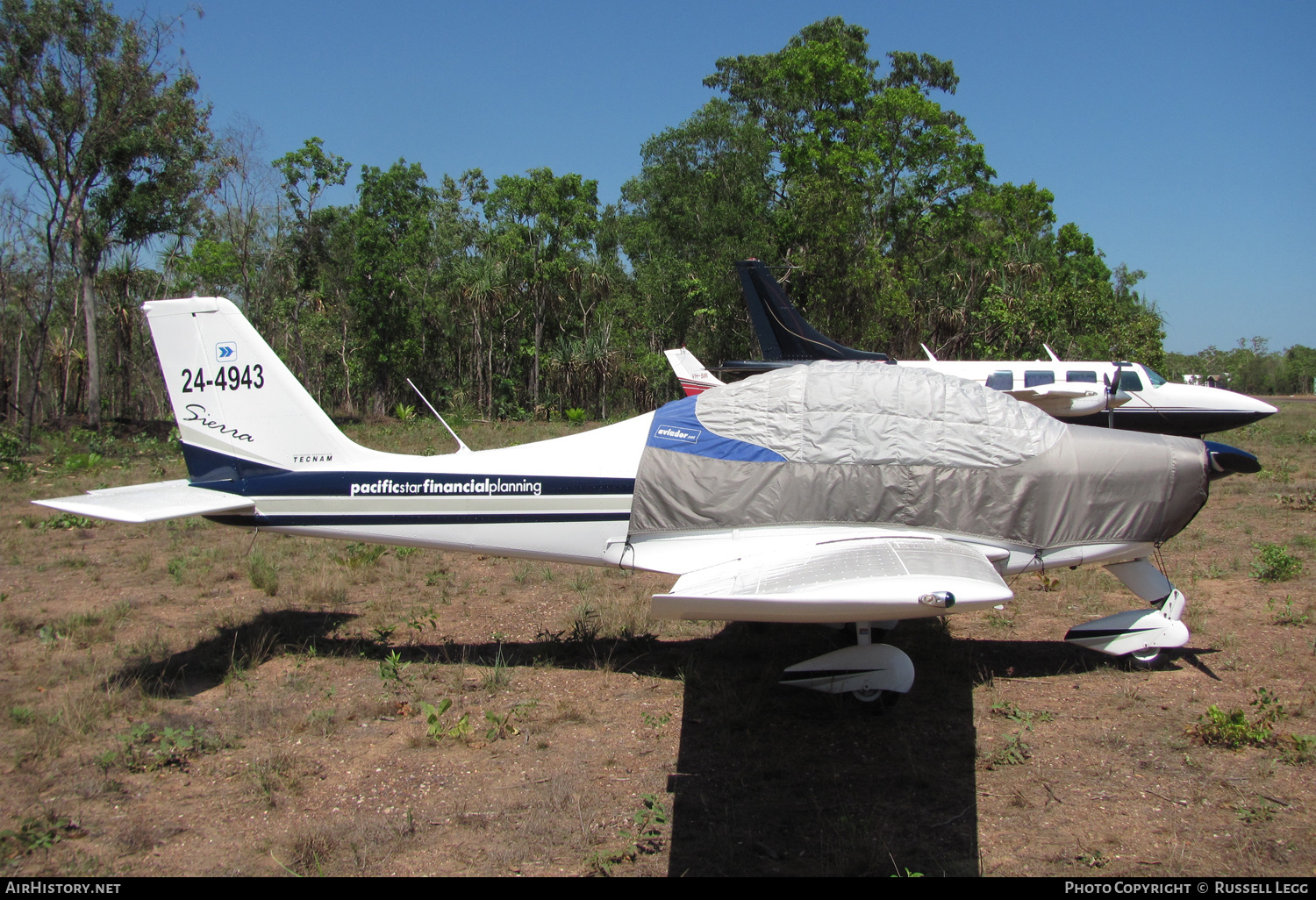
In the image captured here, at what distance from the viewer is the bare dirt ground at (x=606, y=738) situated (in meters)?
4.17

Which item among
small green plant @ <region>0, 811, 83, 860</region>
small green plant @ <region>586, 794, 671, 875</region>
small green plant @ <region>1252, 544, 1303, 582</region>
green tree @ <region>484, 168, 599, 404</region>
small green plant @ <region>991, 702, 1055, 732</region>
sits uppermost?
green tree @ <region>484, 168, 599, 404</region>

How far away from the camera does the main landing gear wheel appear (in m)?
6.30

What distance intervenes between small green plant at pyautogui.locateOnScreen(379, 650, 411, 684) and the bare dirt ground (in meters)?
0.08

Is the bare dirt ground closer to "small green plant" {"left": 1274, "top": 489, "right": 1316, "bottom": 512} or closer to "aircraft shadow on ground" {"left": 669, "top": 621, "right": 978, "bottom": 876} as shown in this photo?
"aircraft shadow on ground" {"left": 669, "top": 621, "right": 978, "bottom": 876}

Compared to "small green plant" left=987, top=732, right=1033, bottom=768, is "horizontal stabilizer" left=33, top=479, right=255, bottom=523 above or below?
above

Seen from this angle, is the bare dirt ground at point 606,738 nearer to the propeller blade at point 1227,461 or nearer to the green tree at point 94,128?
the propeller blade at point 1227,461

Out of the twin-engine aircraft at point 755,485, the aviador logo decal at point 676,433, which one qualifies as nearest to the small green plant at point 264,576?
the twin-engine aircraft at point 755,485

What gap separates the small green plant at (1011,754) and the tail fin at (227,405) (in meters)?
5.35

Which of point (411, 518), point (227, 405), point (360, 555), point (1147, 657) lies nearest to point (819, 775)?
point (1147, 657)

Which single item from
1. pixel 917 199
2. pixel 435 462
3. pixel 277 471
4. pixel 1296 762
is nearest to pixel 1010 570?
pixel 1296 762

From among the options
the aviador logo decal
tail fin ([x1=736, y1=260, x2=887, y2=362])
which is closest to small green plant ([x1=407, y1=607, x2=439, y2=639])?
the aviador logo decal

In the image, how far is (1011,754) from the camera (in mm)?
5055

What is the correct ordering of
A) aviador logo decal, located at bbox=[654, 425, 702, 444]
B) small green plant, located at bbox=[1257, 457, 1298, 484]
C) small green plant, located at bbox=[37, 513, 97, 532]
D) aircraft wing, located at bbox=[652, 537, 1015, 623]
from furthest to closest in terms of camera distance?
small green plant, located at bbox=[1257, 457, 1298, 484]
small green plant, located at bbox=[37, 513, 97, 532]
aviador logo decal, located at bbox=[654, 425, 702, 444]
aircraft wing, located at bbox=[652, 537, 1015, 623]

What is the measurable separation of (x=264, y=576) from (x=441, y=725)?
447 cm
